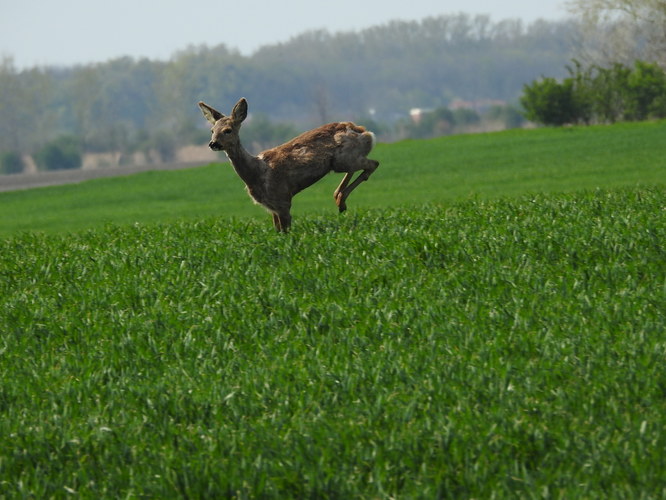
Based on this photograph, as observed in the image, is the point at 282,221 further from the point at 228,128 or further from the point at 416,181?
the point at 416,181

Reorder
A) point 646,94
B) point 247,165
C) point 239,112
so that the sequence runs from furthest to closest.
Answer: point 646,94
point 247,165
point 239,112

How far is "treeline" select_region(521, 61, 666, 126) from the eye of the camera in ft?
175

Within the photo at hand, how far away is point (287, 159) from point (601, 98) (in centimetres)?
4772

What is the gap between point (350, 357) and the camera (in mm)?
7020

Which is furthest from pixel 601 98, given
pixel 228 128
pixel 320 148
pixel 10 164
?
pixel 10 164

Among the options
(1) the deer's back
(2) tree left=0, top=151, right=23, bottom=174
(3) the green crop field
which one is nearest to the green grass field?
(1) the deer's back

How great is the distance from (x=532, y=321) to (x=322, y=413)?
87.3 inches

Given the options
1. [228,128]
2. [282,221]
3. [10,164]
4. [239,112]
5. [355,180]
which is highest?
[239,112]

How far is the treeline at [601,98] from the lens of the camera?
175 ft

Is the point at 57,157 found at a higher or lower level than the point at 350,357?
higher

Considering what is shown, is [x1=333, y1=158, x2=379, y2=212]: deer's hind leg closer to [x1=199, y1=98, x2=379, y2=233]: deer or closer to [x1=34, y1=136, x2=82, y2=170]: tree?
[x1=199, y1=98, x2=379, y2=233]: deer

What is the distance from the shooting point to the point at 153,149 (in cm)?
14788

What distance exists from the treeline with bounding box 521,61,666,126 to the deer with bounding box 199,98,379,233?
43929mm

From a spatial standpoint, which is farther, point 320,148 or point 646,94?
point 646,94
